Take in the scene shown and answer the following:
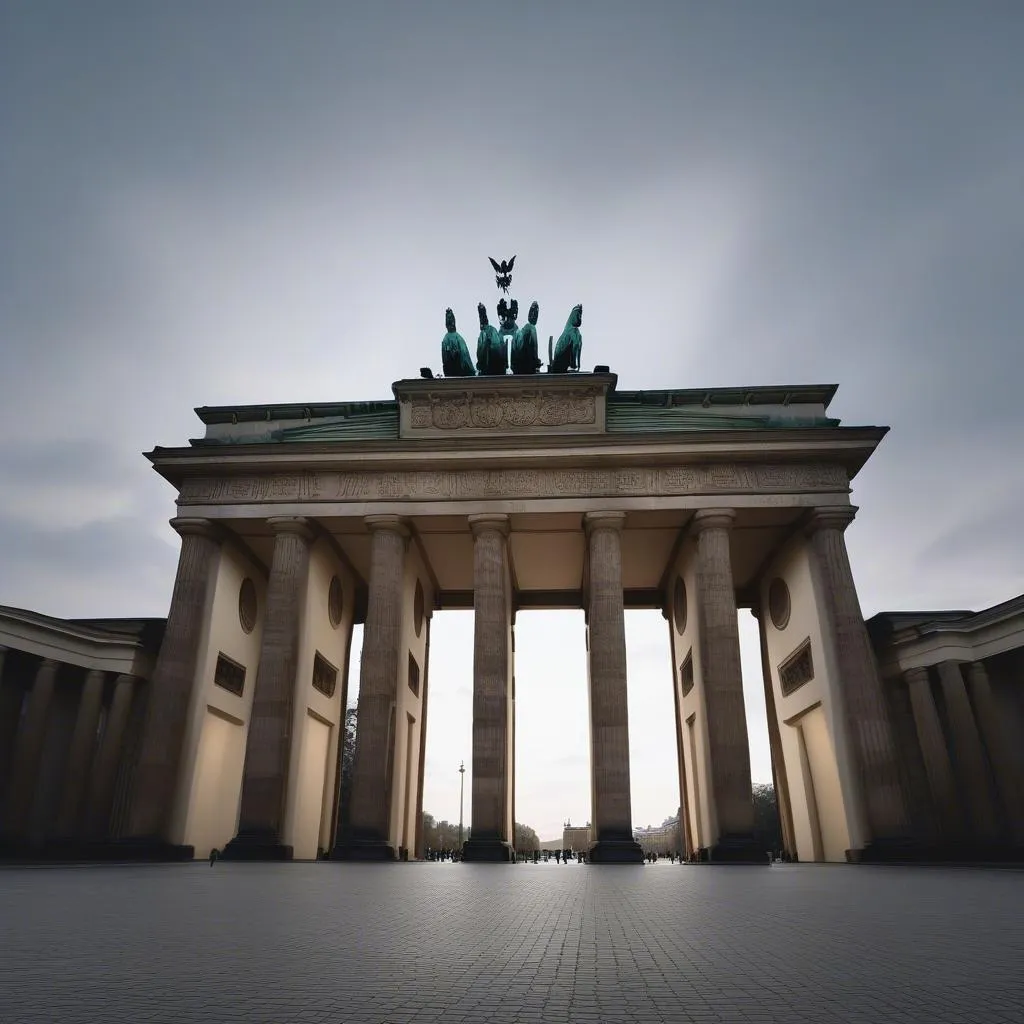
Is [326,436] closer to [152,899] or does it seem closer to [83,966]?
[152,899]

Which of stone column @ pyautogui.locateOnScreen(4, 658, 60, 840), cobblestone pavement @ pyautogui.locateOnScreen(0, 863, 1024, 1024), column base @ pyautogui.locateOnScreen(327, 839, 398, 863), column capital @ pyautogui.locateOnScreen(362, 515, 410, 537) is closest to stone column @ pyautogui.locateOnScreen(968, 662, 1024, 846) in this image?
cobblestone pavement @ pyautogui.locateOnScreen(0, 863, 1024, 1024)

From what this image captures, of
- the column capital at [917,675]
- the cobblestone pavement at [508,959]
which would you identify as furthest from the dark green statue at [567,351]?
the cobblestone pavement at [508,959]

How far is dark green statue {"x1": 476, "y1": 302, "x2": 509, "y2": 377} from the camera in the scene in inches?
1272

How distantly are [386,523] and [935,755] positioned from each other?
20867 mm

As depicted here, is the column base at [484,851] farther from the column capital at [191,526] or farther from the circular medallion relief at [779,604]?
the circular medallion relief at [779,604]

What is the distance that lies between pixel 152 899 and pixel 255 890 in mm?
1870

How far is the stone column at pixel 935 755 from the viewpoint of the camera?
25.2 meters

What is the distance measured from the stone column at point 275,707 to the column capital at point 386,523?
8.29ft

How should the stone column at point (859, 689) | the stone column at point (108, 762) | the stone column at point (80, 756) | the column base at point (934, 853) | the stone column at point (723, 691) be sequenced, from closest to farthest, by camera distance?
1. the column base at point (934, 853)
2. the stone column at point (859, 689)
3. the stone column at point (723, 691)
4. the stone column at point (108, 762)
5. the stone column at point (80, 756)

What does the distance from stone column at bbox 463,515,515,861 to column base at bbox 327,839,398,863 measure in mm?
2552

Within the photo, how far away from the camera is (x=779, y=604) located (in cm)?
3272

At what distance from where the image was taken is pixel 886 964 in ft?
15.9

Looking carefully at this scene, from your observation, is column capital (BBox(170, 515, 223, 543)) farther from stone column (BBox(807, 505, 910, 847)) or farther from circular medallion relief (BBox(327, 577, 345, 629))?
stone column (BBox(807, 505, 910, 847))

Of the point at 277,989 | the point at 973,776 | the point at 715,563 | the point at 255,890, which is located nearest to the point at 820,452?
the point at 715,563
